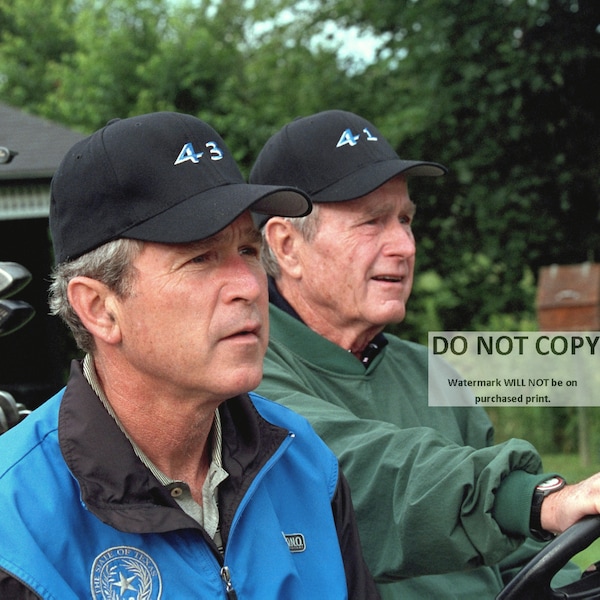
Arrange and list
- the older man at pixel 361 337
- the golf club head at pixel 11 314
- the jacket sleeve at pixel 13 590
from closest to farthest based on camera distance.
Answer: the jacket sleeve at pixel 13 590
the older man at pixel 361 337
the golf club head at pixel 11 314

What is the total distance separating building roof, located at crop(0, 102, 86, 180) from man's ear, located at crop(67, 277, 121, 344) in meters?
5.28

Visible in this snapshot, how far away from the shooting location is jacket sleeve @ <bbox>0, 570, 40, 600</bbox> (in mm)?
1627

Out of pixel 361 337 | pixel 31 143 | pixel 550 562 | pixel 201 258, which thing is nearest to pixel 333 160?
pixel 361 337

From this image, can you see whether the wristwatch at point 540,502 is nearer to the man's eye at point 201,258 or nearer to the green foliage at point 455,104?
the man's eye at point 201,258

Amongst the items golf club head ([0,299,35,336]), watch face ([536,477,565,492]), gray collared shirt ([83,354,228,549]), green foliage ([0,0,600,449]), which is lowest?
green foliage ([0,0,600,449])

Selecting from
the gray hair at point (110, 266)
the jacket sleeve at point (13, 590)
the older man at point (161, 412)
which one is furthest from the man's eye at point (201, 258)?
the jacket sleeve at point (13, 590)

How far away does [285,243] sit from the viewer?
3066mm

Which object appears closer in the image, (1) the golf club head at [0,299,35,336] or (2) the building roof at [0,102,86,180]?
(1) the golf club head at [0,299,35,336]

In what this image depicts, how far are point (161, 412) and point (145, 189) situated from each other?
0.45 m

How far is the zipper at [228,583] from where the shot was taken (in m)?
1.83

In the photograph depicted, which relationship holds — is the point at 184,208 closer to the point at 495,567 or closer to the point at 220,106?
the point at 495,567

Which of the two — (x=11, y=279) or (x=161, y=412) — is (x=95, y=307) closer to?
(x=161, y=412)

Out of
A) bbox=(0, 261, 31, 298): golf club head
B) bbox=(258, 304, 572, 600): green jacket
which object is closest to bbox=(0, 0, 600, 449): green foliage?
bbox=(258, 304, 572, 600): green jacket

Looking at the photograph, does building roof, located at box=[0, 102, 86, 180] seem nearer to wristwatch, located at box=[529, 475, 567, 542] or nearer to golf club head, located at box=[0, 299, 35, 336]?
golf club head, located at box=[0, 299, 35, 336]
